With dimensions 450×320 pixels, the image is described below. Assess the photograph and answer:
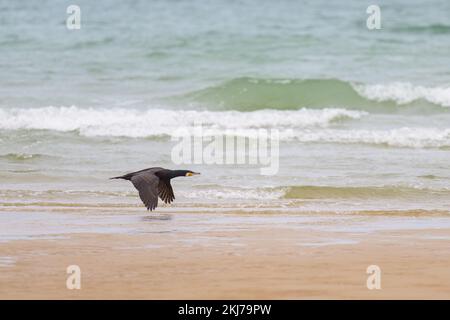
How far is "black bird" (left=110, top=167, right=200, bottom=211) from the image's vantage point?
9469 mm

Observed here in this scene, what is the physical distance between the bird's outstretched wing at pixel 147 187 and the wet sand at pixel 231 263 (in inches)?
20.6

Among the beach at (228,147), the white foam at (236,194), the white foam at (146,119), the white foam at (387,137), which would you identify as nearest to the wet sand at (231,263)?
the beach at (228,147)

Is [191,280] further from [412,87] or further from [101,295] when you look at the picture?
[412,87]

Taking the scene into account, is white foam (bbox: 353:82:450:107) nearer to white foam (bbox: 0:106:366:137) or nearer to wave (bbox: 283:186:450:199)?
white foam (bbox: 0:106:366:137)

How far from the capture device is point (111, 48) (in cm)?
2469

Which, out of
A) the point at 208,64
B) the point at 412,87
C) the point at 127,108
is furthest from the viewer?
the point at 208,64

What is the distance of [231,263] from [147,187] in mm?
2803

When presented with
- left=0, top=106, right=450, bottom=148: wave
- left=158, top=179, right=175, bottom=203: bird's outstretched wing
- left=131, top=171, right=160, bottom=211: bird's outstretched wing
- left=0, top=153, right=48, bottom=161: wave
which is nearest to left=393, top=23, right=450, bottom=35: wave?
left=0, top=106, right=450, bottom=148: wave

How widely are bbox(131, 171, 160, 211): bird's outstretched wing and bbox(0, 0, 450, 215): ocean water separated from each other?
546 millimetres

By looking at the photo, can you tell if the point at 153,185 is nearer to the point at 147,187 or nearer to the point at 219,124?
the point at 147,187

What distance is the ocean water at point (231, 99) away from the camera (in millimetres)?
11273

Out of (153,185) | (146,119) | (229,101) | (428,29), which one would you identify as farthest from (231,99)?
(153,185)
